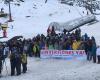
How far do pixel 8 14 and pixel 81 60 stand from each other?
26785 millimetres

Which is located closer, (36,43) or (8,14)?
(36,43)

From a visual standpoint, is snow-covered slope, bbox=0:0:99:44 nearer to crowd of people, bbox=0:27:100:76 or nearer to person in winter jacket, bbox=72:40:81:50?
crowd of people, bbox=0:27:100:76

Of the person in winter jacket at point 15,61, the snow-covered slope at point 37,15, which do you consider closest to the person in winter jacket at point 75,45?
the person in winter jacket at point 15,61

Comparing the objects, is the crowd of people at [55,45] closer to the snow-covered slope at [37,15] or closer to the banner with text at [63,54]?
the banner with text at [63,54]

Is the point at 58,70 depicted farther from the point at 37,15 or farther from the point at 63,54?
the point at 37,15

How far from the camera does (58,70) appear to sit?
25.5 m

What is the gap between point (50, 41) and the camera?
29.5 meters

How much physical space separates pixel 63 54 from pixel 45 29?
17066 mm

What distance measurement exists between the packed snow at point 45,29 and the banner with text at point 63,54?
0.29 meters

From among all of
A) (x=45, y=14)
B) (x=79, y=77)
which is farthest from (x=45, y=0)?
(x=79, y=77)

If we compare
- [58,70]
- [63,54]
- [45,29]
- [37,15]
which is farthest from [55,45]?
[37,15]

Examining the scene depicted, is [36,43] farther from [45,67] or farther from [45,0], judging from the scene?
[45,0]

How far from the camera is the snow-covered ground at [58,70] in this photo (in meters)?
22.9

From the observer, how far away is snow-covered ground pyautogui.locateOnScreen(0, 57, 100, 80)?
22.9 metres
